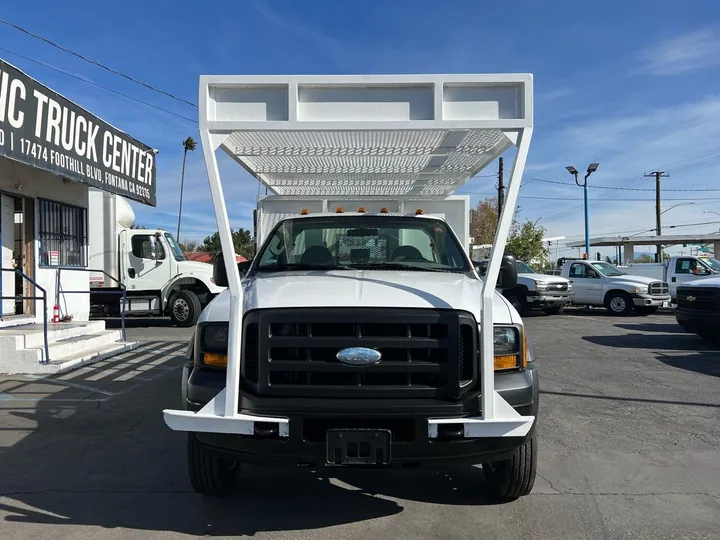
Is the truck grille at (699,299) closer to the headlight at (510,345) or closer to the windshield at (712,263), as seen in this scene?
the windshield at (712,263)

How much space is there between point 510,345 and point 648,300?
15.6 meters

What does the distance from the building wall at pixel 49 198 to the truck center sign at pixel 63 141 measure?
3.30ft

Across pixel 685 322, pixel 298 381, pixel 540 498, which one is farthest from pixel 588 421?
pixel 685 322

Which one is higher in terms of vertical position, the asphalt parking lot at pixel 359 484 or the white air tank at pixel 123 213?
the white air tank at pixel 123 213

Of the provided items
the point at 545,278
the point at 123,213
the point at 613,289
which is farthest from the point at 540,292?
the point at 123,213

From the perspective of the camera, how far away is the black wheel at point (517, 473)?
355cm

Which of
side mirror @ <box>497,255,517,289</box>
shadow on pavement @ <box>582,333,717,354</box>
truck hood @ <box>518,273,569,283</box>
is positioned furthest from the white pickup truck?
side mirror @ <box>497,255,517,289</box>

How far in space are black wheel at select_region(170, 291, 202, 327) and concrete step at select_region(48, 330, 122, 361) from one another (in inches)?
142

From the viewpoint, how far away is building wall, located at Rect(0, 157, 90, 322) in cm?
955

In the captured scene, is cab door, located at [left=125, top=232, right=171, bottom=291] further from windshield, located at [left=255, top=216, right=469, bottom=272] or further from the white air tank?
windshield, located at [left=255, top=216, right=469, bottom=272]

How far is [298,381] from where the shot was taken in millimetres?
3211

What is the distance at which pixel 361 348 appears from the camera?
314cm

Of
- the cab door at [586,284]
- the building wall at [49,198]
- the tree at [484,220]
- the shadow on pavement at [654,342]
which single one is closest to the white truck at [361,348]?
the building wall at [49,198]

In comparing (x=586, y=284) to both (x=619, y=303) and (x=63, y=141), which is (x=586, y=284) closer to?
(x=619, y=303)
